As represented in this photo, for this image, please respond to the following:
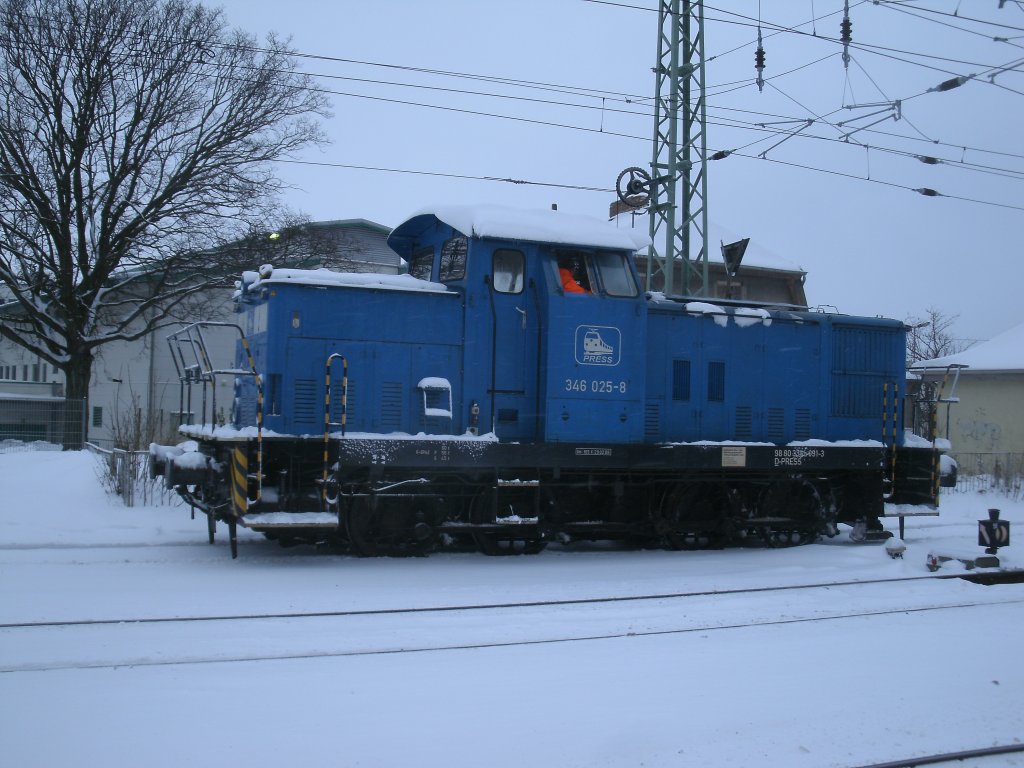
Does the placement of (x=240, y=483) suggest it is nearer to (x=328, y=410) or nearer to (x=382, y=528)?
(x=328, y=410)

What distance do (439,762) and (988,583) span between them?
751 cm

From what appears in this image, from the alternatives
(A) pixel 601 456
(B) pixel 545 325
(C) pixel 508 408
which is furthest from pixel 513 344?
(A) pixel 601 456

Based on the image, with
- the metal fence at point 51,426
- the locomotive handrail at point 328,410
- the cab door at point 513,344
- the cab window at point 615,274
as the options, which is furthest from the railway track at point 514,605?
the metal fence at point 51,426

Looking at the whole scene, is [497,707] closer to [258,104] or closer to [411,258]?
[411,258]

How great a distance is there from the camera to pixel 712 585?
874 centimetres

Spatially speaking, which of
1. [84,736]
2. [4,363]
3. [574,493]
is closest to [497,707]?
→ [84,736]

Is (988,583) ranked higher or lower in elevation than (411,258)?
lower

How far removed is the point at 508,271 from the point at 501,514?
265cm

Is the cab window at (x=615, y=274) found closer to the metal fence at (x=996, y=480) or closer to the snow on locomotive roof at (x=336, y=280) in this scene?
the snow on locomotive roof at (x=336, y=280)

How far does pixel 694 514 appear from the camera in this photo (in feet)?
36.6

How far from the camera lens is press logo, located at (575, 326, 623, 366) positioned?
9812mm

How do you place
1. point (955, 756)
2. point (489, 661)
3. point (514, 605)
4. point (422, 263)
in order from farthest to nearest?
point (422, 263) → point (514, 605) → point (489, 661) → point (955, 756)

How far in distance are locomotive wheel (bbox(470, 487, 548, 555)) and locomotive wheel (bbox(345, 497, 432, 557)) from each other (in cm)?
61

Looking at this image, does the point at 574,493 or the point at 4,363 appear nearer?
the point at 574,493
